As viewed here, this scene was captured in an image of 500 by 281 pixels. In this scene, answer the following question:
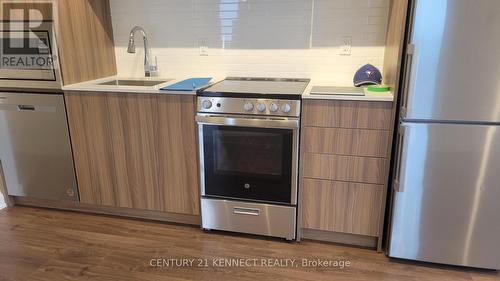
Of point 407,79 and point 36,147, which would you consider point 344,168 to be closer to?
point 407,79

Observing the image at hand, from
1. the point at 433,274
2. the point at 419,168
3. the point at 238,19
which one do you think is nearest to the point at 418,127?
the point at 419,168

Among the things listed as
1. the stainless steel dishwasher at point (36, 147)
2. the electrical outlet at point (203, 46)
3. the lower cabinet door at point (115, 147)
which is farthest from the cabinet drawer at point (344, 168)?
the stainless steel dishwasher at point (36, 147)

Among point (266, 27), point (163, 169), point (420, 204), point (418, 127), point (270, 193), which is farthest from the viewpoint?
point (266, 27)

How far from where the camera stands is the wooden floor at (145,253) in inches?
76.7

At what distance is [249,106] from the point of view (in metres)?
2.04

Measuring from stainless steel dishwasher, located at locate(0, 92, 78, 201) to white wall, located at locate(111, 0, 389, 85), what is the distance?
71 cm

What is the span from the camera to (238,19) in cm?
254

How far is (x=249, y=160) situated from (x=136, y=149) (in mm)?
759

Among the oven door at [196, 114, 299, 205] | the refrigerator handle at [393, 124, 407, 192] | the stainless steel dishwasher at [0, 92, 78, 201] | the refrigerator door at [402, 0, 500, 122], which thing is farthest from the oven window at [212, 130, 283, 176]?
the stainless steel dishwasher at [0, 92, 78, 201]

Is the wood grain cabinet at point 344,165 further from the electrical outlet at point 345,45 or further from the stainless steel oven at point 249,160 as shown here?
the electrical outlet at point 345,45

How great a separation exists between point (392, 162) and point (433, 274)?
25.6 inches

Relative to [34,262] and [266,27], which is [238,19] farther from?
[34,262]

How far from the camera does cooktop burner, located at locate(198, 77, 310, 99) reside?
2.03 m

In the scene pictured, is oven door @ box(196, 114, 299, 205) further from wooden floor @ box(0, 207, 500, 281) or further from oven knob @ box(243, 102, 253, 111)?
Answer: wooden floor @ box(0, 207, 500, 281)
